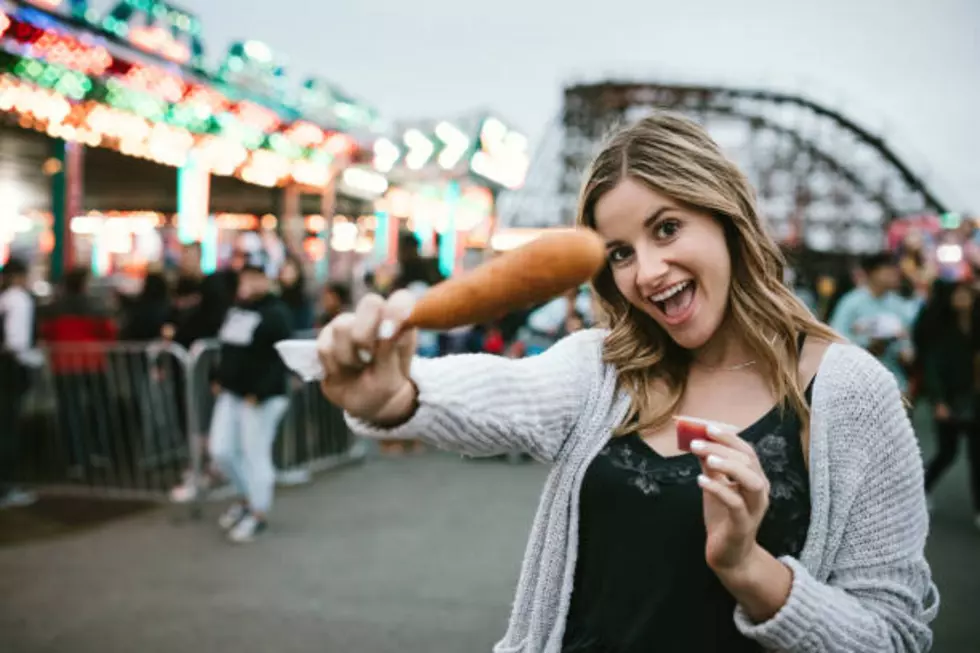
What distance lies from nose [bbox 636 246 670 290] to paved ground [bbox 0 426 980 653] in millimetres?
3034

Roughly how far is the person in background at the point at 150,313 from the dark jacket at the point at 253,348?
6.64 ft

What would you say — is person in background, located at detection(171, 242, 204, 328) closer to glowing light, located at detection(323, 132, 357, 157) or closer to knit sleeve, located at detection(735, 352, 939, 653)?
knit sleeve, located at detection(735, 352, 939, 653)

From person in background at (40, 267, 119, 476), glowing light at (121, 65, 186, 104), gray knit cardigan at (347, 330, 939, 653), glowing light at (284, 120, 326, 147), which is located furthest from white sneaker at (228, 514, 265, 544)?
glowing light at (284, 120, 326, 147)

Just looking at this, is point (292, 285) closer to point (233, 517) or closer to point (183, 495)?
point (183, 495)

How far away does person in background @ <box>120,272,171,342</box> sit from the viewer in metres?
7.29

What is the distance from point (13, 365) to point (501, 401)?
662 centimetres

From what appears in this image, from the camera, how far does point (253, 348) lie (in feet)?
18.2

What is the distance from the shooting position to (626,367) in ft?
4.83

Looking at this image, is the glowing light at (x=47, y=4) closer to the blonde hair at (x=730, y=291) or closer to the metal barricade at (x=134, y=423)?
the metal barricade at (x=134, y=423)

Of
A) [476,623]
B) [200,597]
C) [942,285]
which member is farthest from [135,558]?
[942,285]

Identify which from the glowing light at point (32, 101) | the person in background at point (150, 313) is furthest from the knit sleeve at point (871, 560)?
the glowing light at point (32, 101)

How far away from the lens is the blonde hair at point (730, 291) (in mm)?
1348

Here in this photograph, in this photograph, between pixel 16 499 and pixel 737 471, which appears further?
pixel 16 499

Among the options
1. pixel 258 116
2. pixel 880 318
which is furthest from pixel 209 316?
pixel 258 116
